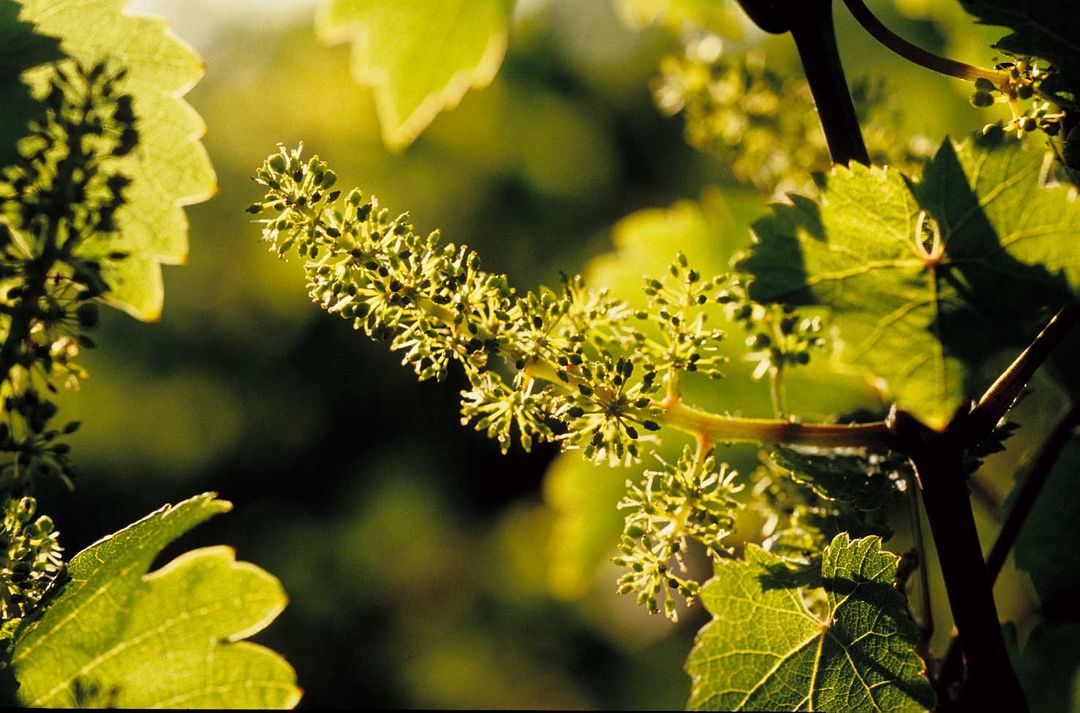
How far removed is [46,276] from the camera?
33.5 inches

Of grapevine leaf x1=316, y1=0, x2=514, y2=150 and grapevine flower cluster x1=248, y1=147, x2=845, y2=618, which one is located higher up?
grapevine leaf x1=316, y1=0, x2=514, y2=150

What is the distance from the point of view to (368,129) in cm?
626

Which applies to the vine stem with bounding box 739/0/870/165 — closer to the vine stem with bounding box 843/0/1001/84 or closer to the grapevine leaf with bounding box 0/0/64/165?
the vine stem with bounding box 843/0/1001/84

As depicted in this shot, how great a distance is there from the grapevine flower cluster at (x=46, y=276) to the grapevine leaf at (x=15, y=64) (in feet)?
0.04

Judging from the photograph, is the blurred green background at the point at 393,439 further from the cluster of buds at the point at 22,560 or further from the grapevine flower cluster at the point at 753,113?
the cluster of buds at the point at 22,560

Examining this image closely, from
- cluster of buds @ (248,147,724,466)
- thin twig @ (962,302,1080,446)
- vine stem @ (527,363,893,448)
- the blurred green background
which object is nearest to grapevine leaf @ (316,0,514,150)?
cluster of buds @ (248,147,724,466)

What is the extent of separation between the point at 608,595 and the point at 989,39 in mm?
4254

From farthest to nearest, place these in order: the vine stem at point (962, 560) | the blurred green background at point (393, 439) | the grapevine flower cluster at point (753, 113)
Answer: the blurred green background at point (393, 439), the grapevine flower cluster at point (753, 113), the vine stem at point (962, 560)

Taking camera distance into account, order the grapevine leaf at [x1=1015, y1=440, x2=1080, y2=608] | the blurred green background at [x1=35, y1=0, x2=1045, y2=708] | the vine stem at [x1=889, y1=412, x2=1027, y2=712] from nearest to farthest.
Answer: the vine stem at [x1=889, y1=412, x2=1027, y2=712] < the grapevine leaf at [x1=1015, y1=440, x2=1080, y2=608] < the blurred green background at [x1=35, y1=0, x2=1045, y2=708]

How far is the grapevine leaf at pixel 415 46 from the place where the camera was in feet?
5.32

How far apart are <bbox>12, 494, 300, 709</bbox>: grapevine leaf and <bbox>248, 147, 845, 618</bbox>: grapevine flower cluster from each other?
0.84 ft

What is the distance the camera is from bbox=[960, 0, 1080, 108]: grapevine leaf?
0.83 metres

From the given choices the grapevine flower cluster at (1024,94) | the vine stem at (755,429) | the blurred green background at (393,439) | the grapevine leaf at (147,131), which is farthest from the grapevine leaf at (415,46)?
the blurred green background at (393,439)

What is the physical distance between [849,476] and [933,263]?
0.32m
